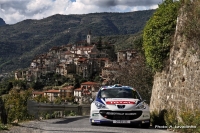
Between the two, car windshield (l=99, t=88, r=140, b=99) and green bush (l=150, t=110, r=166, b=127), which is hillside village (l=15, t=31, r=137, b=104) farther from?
car windshield (l=99, t=88, r=140, b=99)

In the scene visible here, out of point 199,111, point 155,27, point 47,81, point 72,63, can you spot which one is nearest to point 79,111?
point 155,27

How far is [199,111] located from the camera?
30.5ft

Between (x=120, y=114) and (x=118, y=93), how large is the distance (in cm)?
165

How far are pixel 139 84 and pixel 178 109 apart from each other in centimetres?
2129

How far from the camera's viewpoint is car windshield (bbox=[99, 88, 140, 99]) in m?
11.6

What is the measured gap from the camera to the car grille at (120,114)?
33.7ft

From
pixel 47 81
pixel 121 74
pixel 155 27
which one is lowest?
pixel 47 81

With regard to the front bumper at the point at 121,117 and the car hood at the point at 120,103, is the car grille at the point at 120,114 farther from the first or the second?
the car hood at the point at 120,103

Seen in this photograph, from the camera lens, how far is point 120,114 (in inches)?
404

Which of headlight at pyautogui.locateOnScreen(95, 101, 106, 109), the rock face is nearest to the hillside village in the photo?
the rock face

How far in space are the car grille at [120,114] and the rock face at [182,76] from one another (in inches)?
67.8

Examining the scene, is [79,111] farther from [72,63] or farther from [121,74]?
[72,63]

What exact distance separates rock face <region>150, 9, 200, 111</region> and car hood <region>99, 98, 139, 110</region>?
1723mm

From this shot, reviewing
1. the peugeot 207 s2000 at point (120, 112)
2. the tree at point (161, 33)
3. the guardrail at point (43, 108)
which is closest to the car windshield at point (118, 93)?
the peugeot 207 s2000 at point (120, 112)
